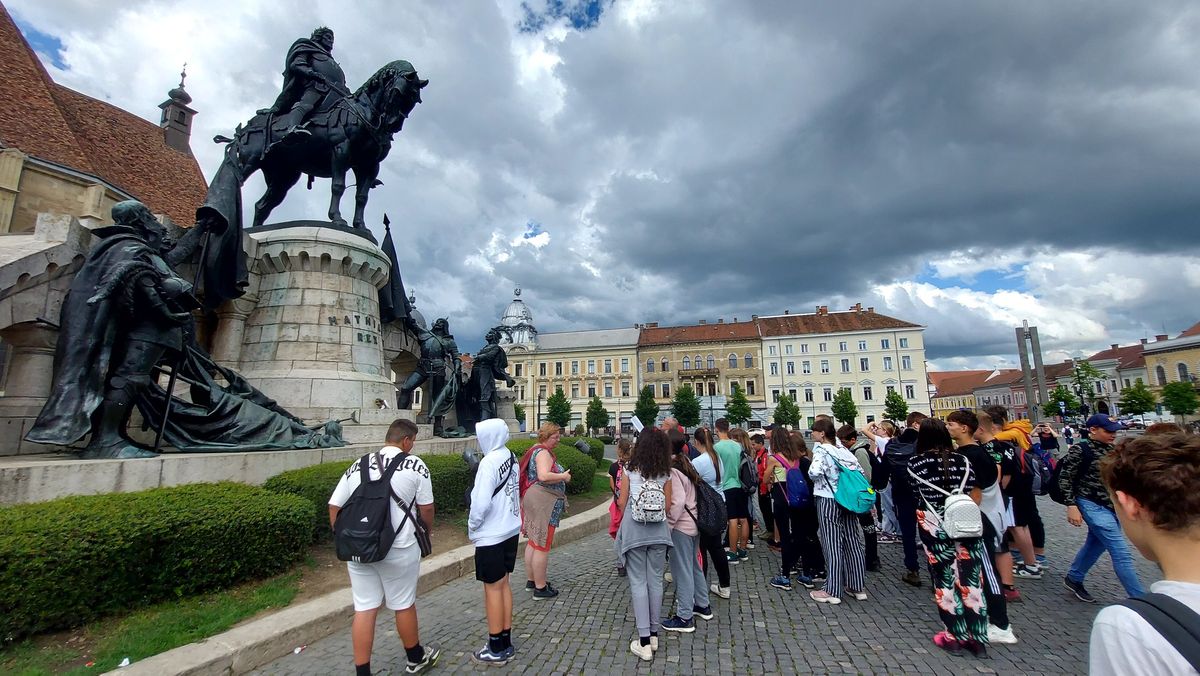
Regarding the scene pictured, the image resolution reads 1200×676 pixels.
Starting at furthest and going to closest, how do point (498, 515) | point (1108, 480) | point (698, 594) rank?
point (698, 594) → point (498, 515) → point (1108, 480)

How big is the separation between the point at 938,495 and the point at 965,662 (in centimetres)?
117

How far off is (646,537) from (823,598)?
7.45 ft

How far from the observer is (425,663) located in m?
3.64

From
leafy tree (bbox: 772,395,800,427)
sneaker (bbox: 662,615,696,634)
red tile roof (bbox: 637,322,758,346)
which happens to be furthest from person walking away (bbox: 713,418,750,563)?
red tile roof (bbox: 637,322,758,346)

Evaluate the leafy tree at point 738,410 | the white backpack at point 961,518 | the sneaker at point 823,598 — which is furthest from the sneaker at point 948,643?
the leafy tree at point 738,410

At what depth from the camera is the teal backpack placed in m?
4.96

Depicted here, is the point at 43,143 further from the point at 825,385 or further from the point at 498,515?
the point at 825,385

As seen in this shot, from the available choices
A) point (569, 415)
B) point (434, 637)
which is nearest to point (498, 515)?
point (434, 637)

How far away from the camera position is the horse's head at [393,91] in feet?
37.9

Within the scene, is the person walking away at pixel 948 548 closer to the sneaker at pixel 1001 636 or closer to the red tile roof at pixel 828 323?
the sneaker at pixel 1001 636

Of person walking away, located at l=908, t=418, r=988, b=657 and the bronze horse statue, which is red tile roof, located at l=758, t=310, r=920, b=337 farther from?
person walking away, located at l=908, t=418, r=988, b=657

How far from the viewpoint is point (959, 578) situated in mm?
3906

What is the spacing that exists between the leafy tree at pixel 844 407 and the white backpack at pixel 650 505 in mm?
59615

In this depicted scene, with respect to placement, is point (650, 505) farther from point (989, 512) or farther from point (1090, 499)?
point (1090, 499)
